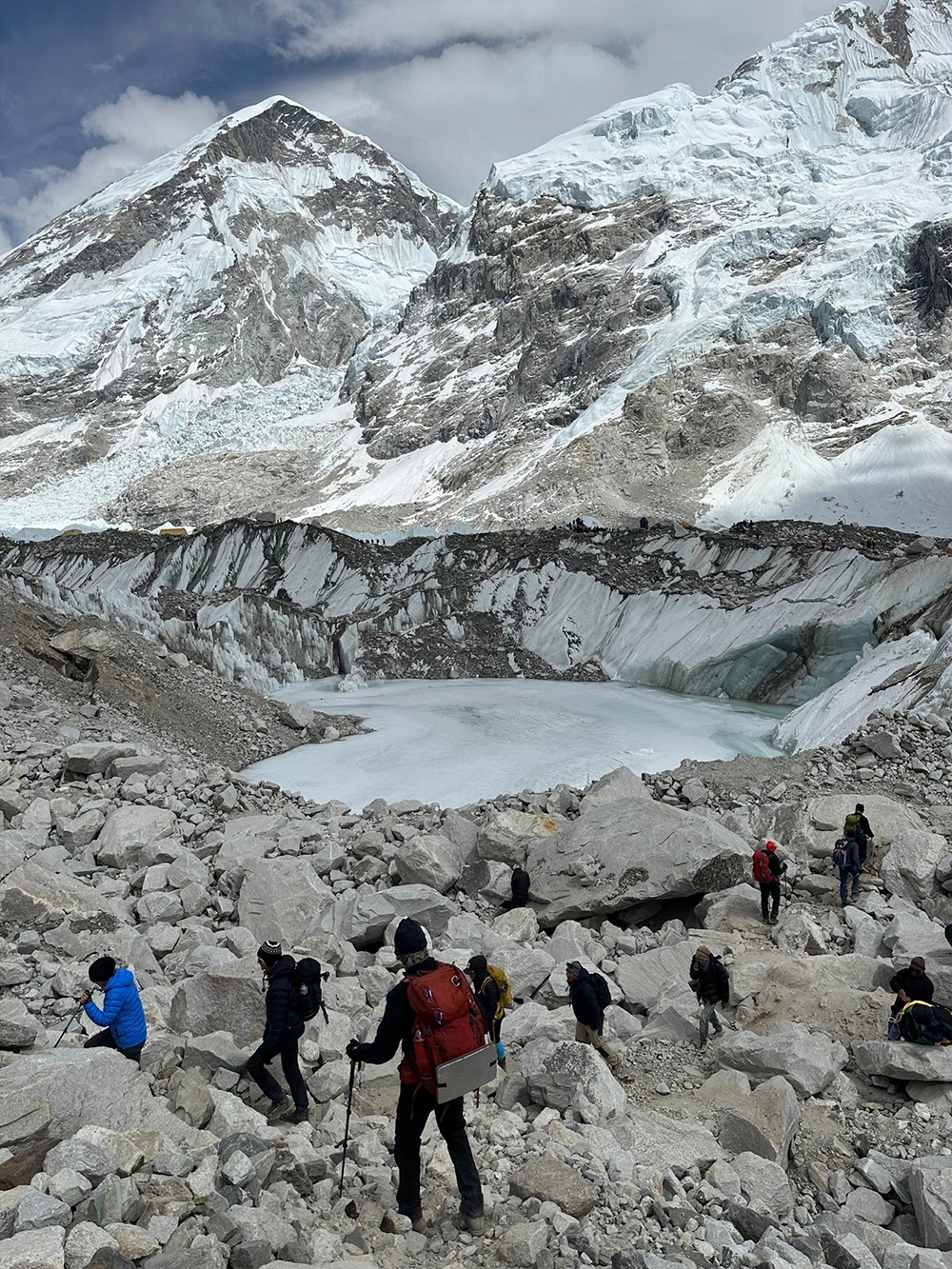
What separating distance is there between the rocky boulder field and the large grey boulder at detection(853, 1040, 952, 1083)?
0.05ft

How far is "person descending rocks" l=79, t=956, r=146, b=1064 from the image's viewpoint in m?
4.32

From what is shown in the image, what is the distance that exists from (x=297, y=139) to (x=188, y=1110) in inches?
8073

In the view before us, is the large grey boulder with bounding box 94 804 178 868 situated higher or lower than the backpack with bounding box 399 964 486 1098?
lower

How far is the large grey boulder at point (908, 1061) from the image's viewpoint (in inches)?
187

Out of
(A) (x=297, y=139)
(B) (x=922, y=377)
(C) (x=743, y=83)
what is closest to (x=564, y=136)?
(C) (x=743, y=83)

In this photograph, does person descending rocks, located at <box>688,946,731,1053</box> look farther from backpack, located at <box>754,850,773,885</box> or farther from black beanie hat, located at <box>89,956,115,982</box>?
black beanie hat, located at <box>89,956,115,982</box>

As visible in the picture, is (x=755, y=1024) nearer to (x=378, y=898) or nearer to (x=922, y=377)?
(x=378, y=898)

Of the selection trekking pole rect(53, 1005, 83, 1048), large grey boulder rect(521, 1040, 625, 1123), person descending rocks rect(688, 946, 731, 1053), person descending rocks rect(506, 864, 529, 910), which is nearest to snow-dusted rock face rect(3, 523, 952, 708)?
person descending rocks rect(506, 864, 529, 910)

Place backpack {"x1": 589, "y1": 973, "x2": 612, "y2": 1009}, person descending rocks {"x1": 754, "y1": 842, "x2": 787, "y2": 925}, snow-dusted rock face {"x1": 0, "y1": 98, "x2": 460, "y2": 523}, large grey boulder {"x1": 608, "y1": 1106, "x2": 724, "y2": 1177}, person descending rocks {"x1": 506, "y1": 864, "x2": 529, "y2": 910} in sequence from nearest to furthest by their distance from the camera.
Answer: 1. large grey boulder {"x1": 608, "y1": 1106, "x2": 724, "y2": 1177}
2. backpack {"x1": 589, "y1": 973, "x2": 612, "y2": 1009}
3. person descending rocks {"x1": 754, "y1": 842, "x2": 787, "y2": 925}
4. person descending rocks {"x1": 506, "y1": 864, "x2": 529, "y2": 910}
5. snow-dusted rock face {"x1": 0, "y1": 98, "x2": 460, "y2": 523}

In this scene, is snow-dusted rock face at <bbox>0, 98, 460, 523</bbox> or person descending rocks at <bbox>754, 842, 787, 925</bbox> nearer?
person descending rocks at <bbox>754, 842, 787, 925</bbox>

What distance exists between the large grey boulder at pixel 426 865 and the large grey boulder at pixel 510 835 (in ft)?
1.66

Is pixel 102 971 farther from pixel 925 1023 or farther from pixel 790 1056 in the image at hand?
pixel 925 1023

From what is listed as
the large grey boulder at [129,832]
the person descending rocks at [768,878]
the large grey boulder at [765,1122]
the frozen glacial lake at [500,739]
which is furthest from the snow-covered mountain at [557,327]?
the large grey boulder at [765,1122]

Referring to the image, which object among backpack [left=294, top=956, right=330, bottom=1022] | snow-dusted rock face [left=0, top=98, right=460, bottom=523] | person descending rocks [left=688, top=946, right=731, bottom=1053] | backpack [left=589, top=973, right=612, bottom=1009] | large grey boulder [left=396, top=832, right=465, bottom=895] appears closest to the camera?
backpack [left=294, top=956, right=330, bottom=1022]
